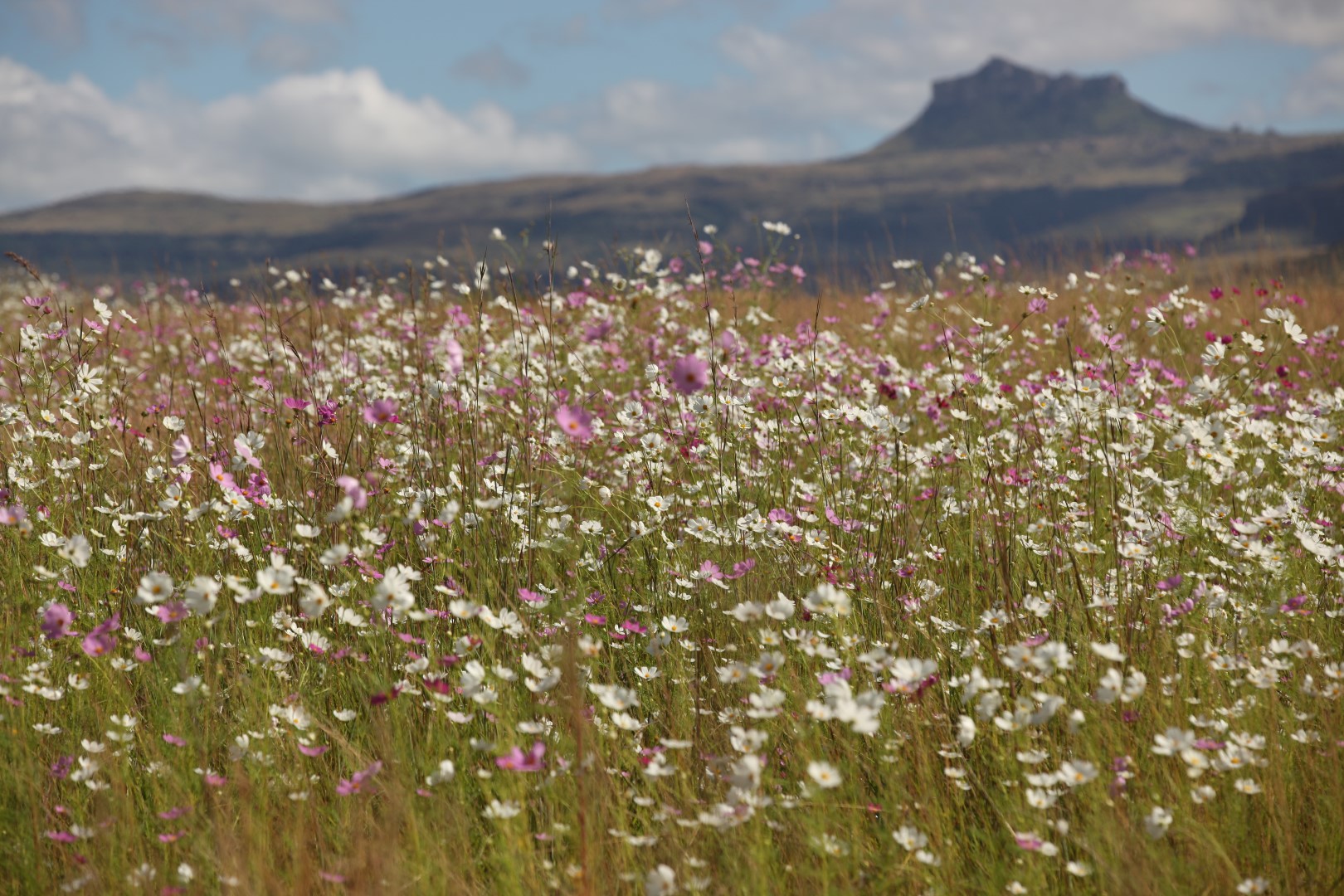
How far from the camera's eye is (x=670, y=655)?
9.35 ft

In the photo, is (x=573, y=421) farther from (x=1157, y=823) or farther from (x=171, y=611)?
(x=1157, y=823)

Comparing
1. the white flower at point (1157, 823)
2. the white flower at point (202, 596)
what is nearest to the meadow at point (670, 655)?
the white flower at point (1157, 823)

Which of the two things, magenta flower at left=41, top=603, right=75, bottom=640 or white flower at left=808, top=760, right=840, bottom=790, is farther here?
magenta flower at left=41, top=603, right=75, bottom=640

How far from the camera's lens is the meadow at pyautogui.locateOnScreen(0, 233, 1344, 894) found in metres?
2.10

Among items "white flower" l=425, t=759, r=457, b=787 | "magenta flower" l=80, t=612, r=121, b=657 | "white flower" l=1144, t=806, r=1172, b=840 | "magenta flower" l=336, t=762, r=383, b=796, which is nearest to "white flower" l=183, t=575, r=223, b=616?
"magenta flower" l=80, t=612, r=121, b=657

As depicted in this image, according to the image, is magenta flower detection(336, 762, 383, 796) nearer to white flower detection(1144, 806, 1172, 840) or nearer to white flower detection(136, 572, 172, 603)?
white flower detection(136, 572, 172, 603)

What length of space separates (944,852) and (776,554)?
4.28ft

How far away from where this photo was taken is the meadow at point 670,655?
2098 millimetres

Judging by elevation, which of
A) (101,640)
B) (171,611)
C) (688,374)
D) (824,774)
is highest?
(688,374)

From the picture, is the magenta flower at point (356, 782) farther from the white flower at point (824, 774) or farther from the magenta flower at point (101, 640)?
the white flower at point (824, 774)

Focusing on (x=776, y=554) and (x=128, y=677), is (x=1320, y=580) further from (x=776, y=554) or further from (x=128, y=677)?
(x=128, y=677)

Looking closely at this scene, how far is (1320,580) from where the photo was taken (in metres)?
3.22

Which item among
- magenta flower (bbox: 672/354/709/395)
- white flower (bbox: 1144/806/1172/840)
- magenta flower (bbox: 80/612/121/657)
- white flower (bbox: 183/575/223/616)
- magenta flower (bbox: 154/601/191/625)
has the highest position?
magenta flower (bbox: 672/354/709/395)

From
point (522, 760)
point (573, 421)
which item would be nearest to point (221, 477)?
point (573, 421)
